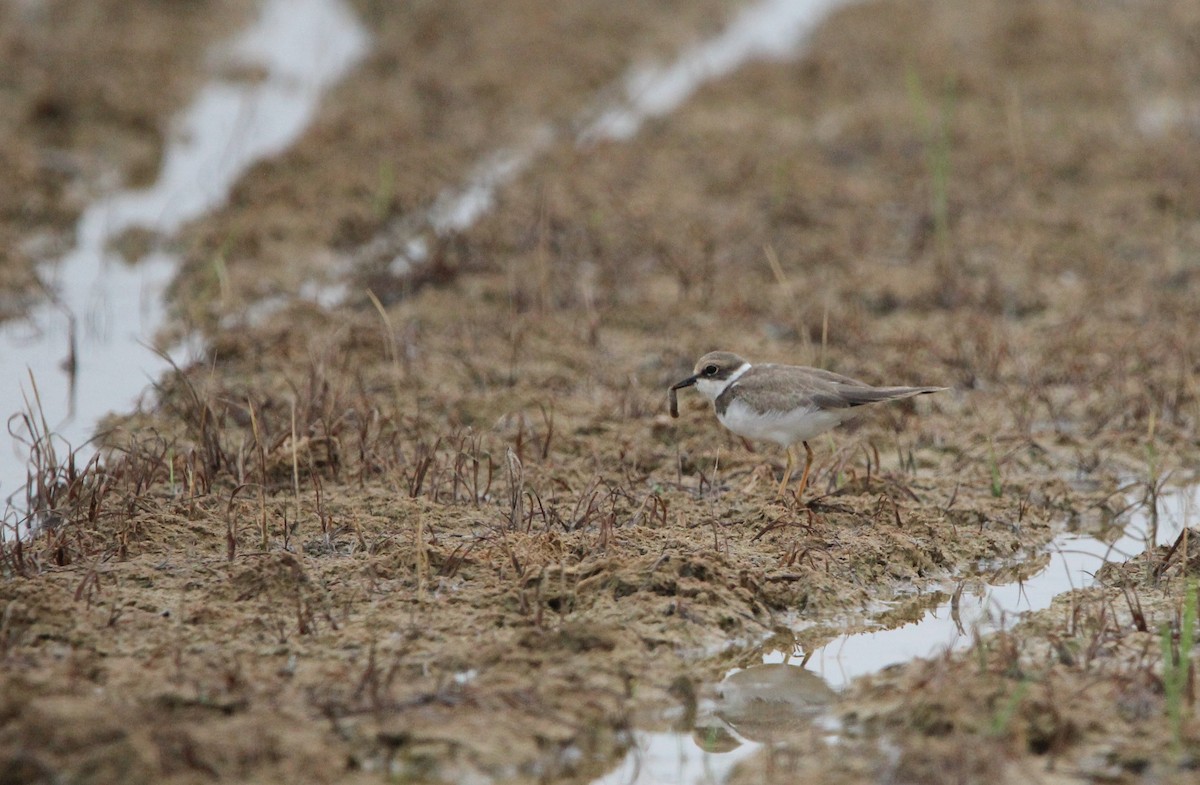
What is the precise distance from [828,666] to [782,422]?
1315 mm

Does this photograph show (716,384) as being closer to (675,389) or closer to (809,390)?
(675,389)

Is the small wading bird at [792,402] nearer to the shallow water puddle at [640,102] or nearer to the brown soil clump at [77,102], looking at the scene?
the shallow water puddle at [640,102]

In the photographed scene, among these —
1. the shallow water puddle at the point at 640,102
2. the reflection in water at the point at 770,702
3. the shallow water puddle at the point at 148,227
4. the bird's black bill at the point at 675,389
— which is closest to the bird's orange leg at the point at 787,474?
the bird's black bill at the point at 675,389

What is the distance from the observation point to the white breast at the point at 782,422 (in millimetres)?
6078

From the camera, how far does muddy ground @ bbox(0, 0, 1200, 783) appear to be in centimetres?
436

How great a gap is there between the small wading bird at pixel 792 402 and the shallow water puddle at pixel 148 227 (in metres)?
2.68

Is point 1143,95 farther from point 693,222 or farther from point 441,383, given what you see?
point 441,383

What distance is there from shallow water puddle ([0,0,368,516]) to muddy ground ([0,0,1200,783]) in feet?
0.98

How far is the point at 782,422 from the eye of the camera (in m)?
6.08

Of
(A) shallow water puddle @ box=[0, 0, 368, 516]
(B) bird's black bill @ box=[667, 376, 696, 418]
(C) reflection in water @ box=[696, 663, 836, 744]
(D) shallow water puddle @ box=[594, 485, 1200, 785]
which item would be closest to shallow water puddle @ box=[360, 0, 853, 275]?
(A) shallow water puddle @ box=[0, 0, 368, 516]

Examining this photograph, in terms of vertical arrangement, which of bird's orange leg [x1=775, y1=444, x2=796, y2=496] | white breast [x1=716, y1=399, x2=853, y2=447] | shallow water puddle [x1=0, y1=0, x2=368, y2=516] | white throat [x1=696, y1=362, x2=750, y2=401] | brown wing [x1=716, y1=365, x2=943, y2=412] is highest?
shallow water puddle [x1=0, y1=0, x2=368, y2=516]

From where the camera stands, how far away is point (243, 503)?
20.0 ft

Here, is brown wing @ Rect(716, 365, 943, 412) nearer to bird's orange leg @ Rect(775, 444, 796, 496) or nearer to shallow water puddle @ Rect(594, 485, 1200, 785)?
bird's orange leg @ Rect(775, 444, 796, 496)

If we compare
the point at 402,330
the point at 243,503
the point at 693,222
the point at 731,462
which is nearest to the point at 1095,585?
the point at 731,462
